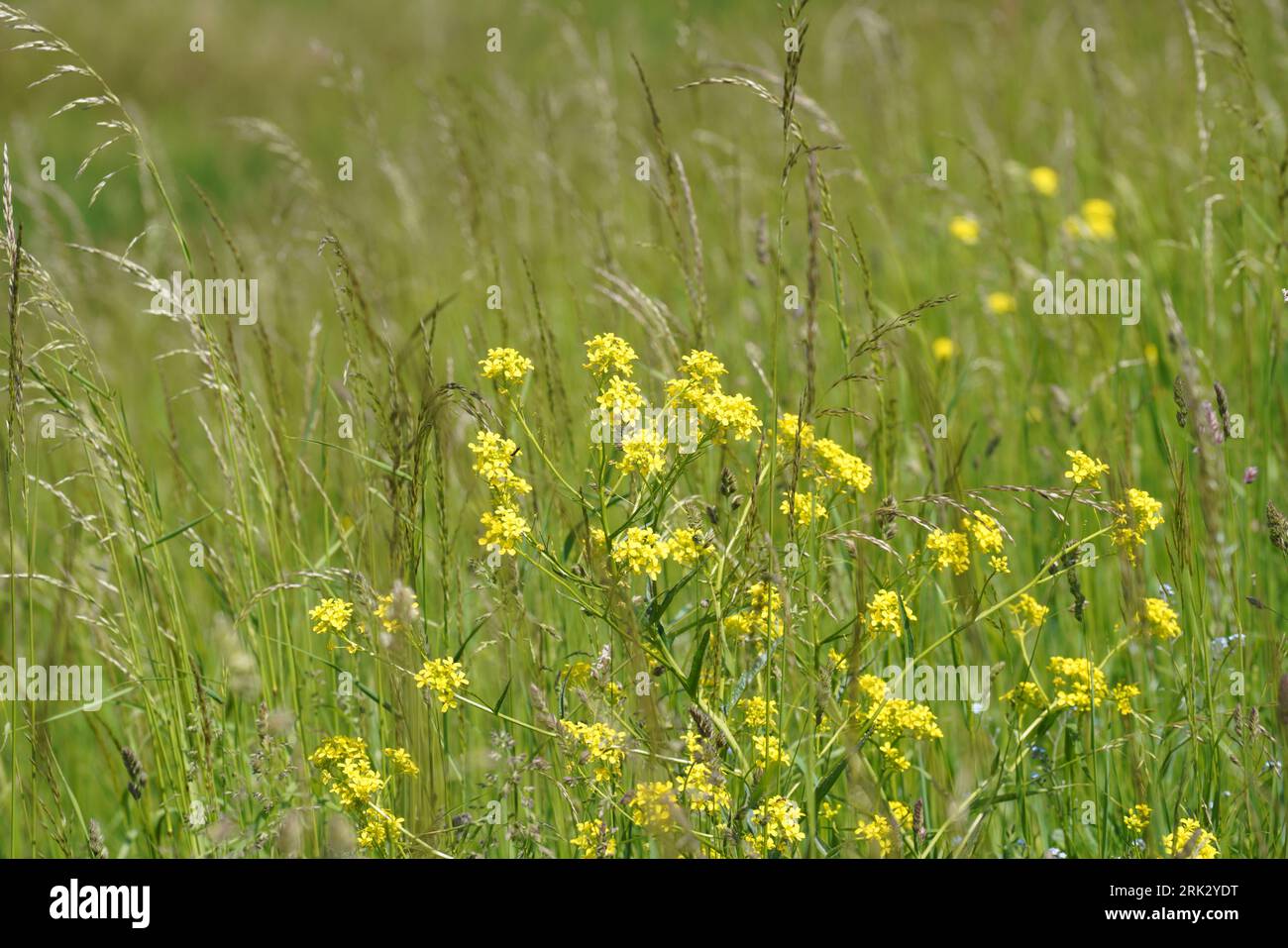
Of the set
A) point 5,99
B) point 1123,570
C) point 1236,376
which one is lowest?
point 1123,570

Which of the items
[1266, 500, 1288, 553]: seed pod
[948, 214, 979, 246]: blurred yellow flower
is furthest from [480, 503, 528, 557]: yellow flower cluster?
[948, 214, 979, 246]: blurred yellow flower

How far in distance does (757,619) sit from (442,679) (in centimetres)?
48

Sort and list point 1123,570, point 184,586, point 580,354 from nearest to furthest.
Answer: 1. point 1123,570
2. point 184,586
3. point 580,354

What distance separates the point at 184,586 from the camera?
3201 millimetres

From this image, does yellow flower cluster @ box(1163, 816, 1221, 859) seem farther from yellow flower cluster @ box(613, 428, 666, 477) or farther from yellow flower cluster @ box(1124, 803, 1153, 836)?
yellow flower cluster @ box(613, 428, 666, 477)

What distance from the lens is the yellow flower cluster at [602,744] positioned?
159 centimetres

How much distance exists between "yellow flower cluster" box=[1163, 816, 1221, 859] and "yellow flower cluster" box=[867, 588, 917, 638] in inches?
18.6

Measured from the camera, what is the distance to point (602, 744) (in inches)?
62.6

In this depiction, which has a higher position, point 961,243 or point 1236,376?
Result: point 961,243

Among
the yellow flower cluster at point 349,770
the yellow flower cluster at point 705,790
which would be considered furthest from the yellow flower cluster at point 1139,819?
the yellow flower cluster at point 349,770
